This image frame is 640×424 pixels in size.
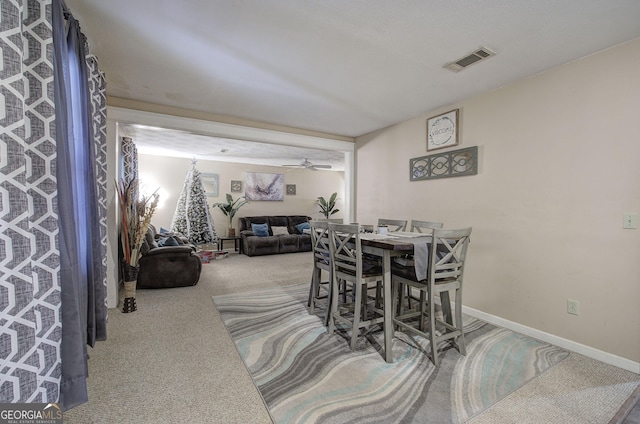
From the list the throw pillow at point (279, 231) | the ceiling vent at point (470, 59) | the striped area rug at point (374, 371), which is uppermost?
the ceiling vent at point (470, 59)

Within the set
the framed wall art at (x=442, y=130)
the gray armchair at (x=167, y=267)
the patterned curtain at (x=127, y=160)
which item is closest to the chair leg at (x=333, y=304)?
the framed wall art at (x=442, y=130)

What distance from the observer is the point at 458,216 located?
3236mm

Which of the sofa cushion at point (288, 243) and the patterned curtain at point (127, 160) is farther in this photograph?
the sofa cushion at point (288, 243)

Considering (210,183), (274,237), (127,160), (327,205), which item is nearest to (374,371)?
(127,160)

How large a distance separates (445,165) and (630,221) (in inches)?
64.5

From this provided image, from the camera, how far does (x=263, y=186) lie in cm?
761

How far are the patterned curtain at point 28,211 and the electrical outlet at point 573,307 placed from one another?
3470mm

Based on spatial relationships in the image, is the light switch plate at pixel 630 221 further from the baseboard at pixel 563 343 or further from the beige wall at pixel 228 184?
the beige wall at pixel 228 184

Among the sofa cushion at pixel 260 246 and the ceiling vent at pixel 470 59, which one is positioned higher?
the ceiling vent at pixel 470 59

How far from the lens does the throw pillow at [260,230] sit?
6.72m

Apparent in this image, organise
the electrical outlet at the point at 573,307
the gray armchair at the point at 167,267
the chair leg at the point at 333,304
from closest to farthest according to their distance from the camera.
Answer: the electrical outlet at the point at 573,307
the chair leg at the point at 333,304
the gray armchair at the point at 167,267

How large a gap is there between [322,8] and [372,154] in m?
2.94

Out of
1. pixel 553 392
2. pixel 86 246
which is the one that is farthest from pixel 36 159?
pixel 553 392

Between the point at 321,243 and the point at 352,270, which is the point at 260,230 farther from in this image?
the point at 352,270
